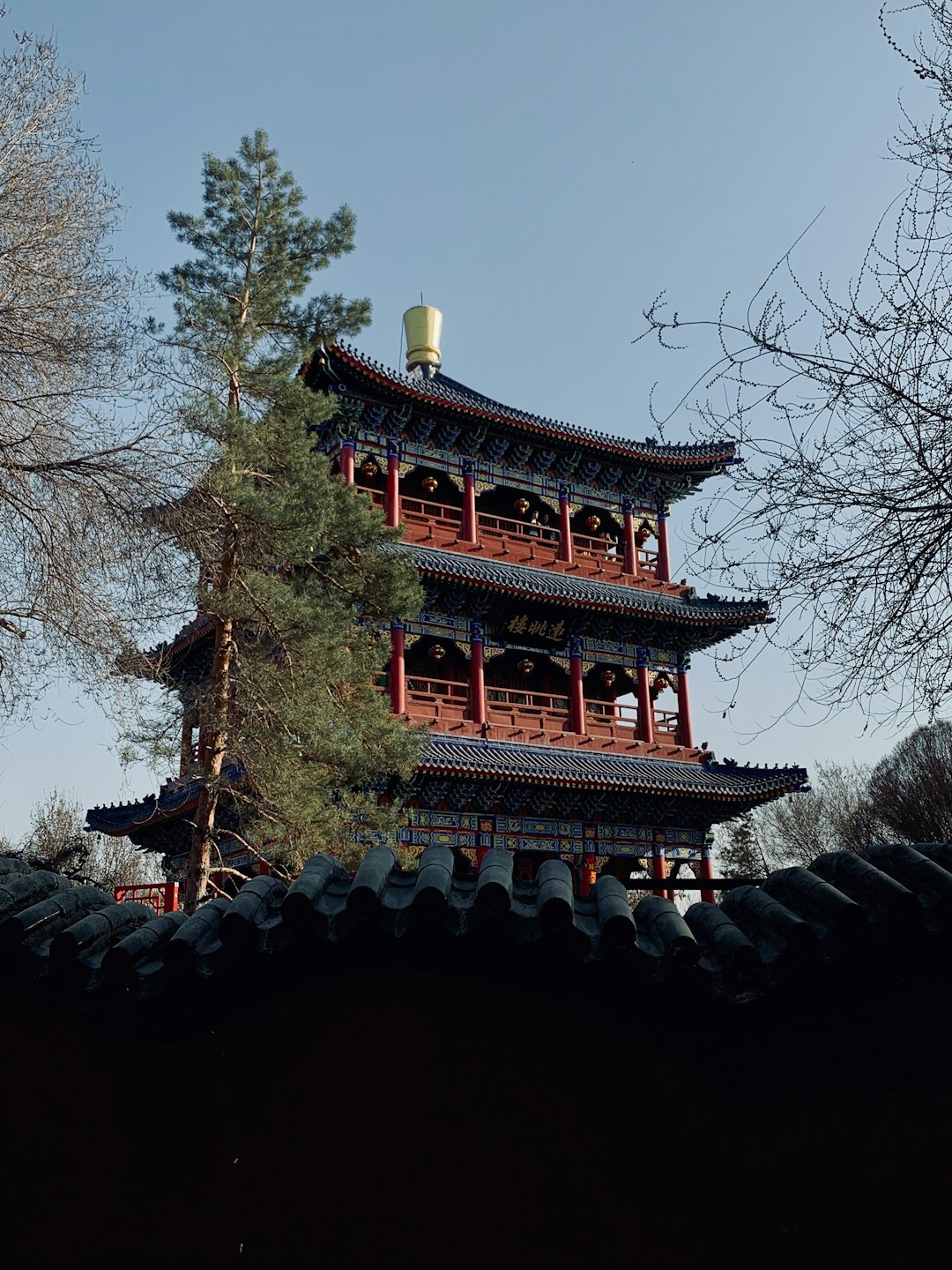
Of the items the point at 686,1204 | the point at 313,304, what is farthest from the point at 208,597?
the point at 686,1204

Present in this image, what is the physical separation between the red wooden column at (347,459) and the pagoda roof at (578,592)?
4.64 ft

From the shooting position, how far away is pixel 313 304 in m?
12.5

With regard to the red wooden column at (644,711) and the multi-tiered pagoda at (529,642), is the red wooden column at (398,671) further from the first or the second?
the red wooden column at (644,711)

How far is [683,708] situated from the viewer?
63.7 feet

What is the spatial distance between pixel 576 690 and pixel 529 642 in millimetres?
1130

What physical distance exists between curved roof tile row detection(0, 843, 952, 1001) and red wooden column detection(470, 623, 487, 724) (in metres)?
13.2

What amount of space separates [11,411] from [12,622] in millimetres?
1289

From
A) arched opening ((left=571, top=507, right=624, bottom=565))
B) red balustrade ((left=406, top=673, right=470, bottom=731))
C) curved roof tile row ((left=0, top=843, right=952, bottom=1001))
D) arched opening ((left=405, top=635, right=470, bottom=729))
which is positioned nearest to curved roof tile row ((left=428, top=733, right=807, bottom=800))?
red balustrade ((left=406, top=673, right=470, bottom=731))

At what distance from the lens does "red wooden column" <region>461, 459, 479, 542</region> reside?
18.2 meters

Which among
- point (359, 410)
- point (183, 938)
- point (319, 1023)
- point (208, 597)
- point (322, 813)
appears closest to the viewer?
point (183, 938)

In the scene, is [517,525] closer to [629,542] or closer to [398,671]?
[629,542]

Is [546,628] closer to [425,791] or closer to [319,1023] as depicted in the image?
[425,791]

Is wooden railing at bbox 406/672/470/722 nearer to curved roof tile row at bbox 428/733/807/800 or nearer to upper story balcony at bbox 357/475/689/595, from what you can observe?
curved roof tile row at bbox 428/733/807/800

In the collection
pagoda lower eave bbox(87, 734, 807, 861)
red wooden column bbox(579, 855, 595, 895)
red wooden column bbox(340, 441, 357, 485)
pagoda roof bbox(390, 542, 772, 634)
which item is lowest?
red wooden column bbox(579, 855, 595, 895)
